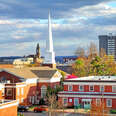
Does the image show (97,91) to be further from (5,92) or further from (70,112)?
(5,92)

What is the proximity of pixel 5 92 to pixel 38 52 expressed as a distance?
12369cm

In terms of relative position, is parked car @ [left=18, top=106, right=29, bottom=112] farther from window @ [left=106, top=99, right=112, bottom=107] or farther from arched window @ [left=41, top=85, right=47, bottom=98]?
window @ [left=106, top=99, right=112, bottom=107]

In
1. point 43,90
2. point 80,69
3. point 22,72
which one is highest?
point 80,69

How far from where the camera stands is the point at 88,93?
64188 millimetres

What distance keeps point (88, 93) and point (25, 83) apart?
13.7 metres

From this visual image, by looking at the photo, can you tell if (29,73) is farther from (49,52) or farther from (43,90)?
(49,52)

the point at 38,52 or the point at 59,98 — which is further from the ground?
the point at 38,52

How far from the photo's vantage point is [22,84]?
225 feet

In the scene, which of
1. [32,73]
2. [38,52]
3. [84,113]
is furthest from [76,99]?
[38,52]

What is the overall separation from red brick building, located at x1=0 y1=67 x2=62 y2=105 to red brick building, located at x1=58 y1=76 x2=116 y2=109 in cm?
815

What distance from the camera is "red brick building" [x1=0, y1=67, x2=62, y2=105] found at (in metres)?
66.1

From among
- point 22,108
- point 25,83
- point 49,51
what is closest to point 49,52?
point 49,51

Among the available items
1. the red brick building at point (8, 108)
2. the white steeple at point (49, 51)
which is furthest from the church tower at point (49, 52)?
the red brick building at point (8, 108)

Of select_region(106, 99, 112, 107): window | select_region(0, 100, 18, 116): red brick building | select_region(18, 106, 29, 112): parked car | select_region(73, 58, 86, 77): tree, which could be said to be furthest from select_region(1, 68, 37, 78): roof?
select_region(73, 58, 86, 77): tree
